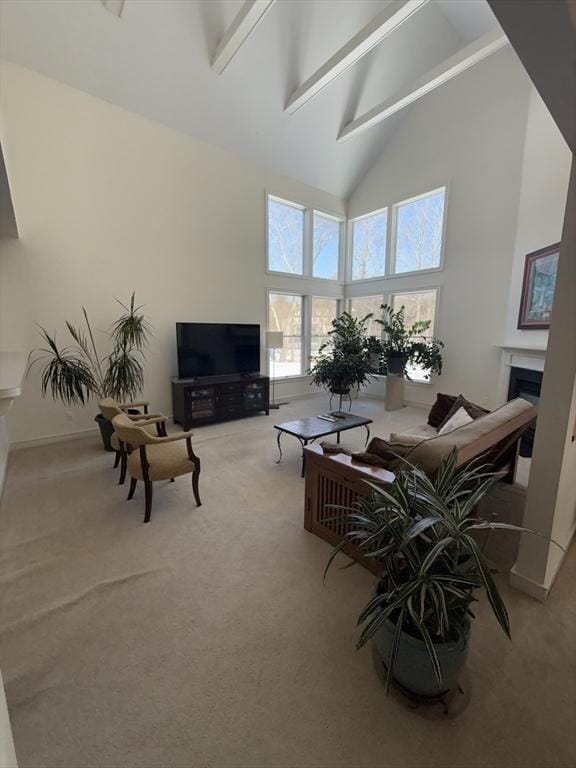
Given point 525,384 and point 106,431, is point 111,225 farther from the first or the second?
point 525,384

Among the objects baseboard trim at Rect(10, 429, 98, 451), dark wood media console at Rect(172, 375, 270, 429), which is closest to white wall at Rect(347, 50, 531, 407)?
dark wood media console at Rect(172, 375, 270, 429)

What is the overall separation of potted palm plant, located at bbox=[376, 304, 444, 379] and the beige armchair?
4.16 m

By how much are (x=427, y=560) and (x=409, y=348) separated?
5.02 meters

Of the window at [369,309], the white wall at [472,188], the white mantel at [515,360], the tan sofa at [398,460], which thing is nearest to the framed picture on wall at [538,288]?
the white mantel at [515,360]

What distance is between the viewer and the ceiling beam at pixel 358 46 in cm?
314

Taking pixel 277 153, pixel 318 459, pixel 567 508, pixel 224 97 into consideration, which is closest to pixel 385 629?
pixel 318 459

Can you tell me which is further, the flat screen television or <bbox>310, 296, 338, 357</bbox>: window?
<bbox>310, 296, 338, 357</bbox>: window

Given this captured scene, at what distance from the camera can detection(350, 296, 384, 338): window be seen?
6.55m

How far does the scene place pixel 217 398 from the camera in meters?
4.75

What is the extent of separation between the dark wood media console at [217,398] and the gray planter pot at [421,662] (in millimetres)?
3713

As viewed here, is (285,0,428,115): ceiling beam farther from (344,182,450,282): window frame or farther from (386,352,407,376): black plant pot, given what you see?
(386,352,407,376): black plant pot

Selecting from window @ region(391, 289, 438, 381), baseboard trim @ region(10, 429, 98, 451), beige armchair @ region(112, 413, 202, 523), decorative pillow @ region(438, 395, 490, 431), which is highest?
window @ region(391, 289, 438, 381)

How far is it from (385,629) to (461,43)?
7.86m

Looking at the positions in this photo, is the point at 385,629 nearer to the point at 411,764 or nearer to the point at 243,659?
the point at 411,764
